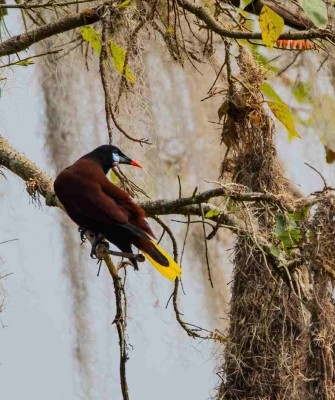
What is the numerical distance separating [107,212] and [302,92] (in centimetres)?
199

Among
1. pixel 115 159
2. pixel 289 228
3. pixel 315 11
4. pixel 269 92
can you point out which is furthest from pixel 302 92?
pixel 315 11

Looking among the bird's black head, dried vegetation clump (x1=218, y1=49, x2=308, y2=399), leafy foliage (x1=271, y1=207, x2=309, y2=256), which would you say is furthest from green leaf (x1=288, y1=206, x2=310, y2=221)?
the bird's black head

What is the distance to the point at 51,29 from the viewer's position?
2721mm

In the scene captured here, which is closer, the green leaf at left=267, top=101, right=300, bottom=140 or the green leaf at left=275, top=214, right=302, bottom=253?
the green leaf at left=275, top=214, right=302, bottom=253

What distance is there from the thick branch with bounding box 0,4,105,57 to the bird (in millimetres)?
278

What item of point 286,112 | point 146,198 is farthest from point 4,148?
point 286,112

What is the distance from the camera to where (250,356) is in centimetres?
308

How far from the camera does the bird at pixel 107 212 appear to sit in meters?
2.64

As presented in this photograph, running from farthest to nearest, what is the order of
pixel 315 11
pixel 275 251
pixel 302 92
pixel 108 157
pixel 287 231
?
1. pixel 302 92
2. pixel 108 157
3. pixel 275 251
4. pixel 287 231
5. pixel 315 11

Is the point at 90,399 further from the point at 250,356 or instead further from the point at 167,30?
the point at 167,30

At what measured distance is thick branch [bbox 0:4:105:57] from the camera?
2701 mm

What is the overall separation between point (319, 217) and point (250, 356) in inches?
20.0

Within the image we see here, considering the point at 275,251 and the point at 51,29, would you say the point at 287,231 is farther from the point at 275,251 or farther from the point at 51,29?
the point at 51,29

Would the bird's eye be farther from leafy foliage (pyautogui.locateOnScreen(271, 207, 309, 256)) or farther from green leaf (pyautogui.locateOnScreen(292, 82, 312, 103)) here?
green leaf (pyautogui.locateOnScreen(292, 82, 312, 103))
